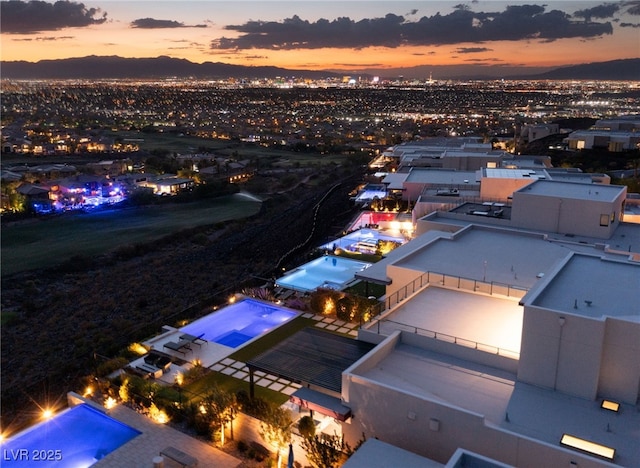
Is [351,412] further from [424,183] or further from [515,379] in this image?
[424,183]

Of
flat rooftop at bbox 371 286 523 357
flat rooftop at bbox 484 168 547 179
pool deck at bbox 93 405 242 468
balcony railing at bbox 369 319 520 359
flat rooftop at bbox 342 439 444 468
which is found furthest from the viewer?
flat rooftop at bbox 484 168 547 179

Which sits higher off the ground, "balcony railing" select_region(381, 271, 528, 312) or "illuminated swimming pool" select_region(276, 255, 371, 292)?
"balcony railing" select_region(381, 271, 528, 312)

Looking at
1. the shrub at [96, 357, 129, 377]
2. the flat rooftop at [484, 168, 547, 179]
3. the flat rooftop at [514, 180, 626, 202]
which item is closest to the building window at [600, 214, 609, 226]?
the flat rooftop at [514, 180, 626, 202]

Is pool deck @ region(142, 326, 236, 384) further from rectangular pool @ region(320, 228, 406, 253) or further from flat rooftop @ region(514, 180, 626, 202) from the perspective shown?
flat rooftop @ region(514, 180, 626, 202)

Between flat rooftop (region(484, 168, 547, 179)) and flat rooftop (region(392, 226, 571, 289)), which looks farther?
flat rooftop (region(484, 168, 547, 179))

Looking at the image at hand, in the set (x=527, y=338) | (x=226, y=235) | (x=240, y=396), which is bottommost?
(x=226, y=235)

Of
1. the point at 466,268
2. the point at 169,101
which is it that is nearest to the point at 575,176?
the point at 466,268

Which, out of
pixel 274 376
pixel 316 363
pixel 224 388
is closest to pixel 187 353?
pixel 224 388
